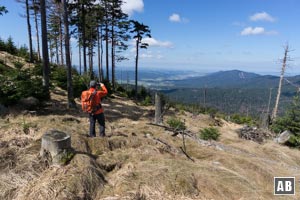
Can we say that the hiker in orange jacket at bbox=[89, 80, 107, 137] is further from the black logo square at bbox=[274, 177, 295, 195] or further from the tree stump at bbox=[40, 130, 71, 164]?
the black logo square at bbox=[274, 177, 295, 195]

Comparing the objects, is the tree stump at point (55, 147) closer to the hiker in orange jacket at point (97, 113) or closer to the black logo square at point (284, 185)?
the hiker in orange jacket at point (97, 113)

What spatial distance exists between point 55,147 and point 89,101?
1.97 metres

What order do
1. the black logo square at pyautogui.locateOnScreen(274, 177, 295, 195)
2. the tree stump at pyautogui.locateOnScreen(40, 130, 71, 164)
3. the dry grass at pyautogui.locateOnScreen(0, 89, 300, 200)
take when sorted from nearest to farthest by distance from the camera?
1. the dry grass at pyautogui.locateOnScreen(0, 89, 300, 200)
2. the tree stump at pyautogui.locateOnScreen(40, 130, 71, 164)
3. the black logo square at pyautogui.locateOnScreen(274, 177, 295, 195)

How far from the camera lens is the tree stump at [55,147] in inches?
143

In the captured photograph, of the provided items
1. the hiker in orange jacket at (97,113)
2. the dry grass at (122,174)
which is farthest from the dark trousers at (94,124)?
the dry grass at (122,174)

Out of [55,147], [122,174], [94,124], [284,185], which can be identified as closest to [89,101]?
[94,124]

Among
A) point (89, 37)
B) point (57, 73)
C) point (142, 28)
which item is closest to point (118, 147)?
point (57, 73)

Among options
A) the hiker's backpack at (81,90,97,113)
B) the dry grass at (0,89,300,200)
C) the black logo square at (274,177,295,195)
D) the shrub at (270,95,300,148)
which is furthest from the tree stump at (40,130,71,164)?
the shrub at (270,95,300,148)

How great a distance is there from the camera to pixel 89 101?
5480 millimetres

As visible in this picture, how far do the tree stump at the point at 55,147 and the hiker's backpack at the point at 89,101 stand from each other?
180 cm

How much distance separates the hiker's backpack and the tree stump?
1795 millimetres

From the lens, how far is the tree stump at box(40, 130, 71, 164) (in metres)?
3.63

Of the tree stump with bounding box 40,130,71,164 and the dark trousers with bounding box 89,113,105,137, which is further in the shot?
the dark trousers with bounding box 89,113,105,137

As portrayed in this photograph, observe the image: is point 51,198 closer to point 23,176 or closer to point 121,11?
point 23,176
